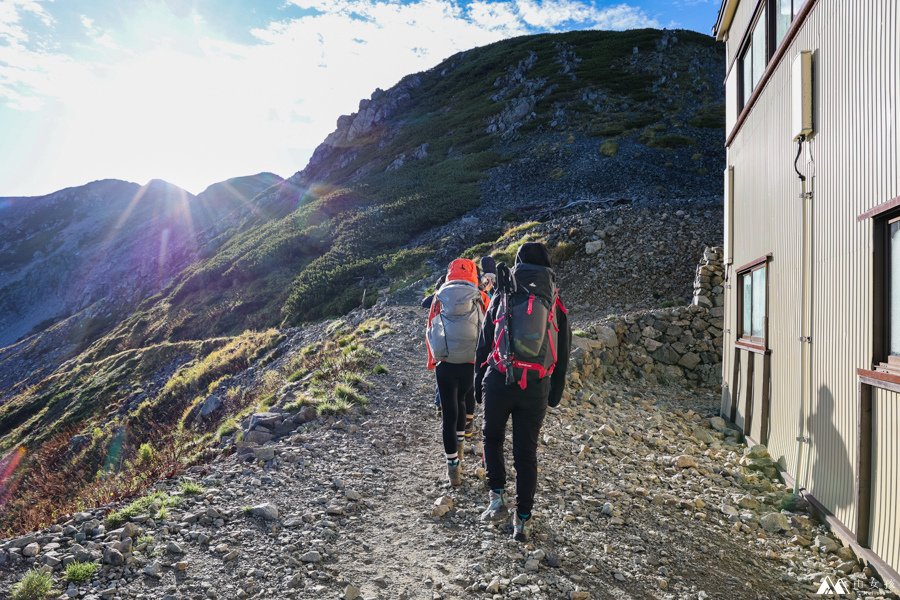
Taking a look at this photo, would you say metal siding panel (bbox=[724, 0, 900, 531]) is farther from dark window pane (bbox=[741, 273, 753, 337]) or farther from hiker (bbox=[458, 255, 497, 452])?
hiker (bbox=[458, 255, 497, 452])

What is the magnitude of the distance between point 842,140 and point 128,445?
1627 cm

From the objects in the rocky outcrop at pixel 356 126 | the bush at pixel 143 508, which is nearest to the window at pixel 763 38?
the bush at pixel 143 508

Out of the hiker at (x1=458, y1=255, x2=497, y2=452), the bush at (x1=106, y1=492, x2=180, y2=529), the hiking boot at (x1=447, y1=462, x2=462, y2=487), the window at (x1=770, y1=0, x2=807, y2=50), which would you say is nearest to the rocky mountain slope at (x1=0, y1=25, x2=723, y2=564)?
the bush at (x1=106, y1=492, x2=180, y2=529)

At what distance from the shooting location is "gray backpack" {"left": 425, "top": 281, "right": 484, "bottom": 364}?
5.14 m

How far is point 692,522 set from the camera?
4828mm

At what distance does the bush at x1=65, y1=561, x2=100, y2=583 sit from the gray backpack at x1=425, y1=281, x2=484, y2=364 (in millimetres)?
3016

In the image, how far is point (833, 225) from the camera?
4.80 meters

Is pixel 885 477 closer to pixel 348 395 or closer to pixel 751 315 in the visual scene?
pixel 751 315

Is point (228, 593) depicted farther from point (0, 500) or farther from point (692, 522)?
point (0, 500)

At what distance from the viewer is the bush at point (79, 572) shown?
3611mm

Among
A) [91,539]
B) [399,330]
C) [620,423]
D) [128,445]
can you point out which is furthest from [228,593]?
[128,445]

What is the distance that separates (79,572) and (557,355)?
11.8ft

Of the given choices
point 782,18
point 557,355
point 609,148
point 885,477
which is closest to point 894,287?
point 885,477

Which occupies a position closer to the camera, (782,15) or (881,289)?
(881,289)
